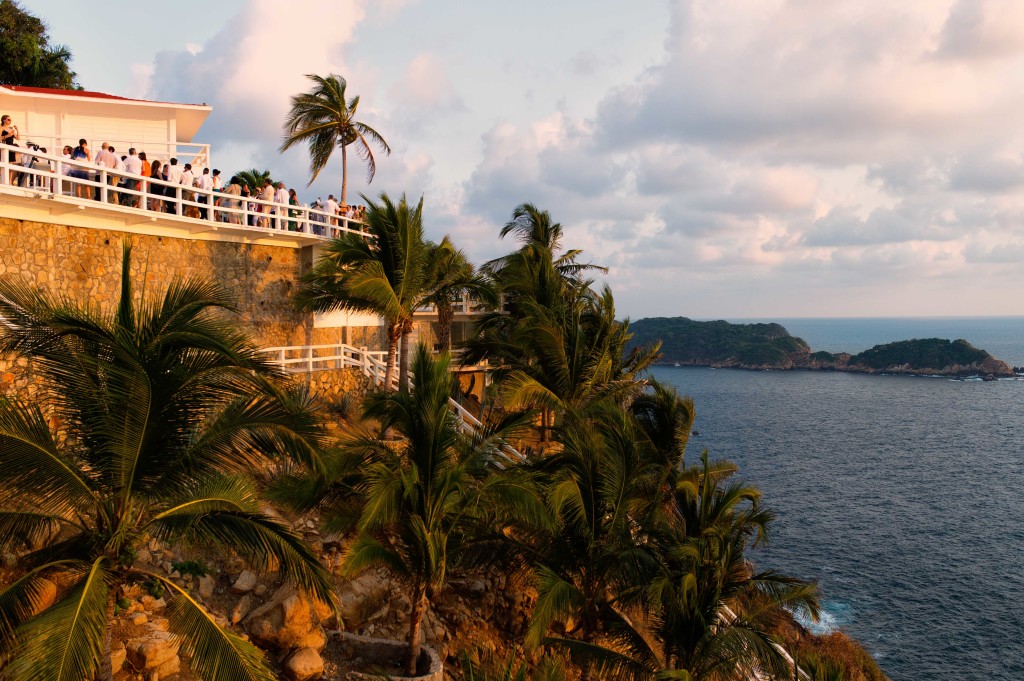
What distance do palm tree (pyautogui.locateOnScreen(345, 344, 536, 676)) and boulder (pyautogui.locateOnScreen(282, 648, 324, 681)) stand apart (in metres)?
1.46

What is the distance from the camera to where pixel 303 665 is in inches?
453

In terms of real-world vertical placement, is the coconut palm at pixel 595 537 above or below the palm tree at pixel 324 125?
below

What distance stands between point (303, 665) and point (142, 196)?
37.8 feet

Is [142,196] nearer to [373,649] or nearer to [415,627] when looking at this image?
[373,649]

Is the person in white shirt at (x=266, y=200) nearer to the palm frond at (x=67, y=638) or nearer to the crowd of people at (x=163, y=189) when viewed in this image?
the crowd of people at (x=163, y=189)

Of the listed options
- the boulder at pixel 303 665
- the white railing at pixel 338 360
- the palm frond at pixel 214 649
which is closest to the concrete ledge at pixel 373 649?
the boulder at pixel 303 665

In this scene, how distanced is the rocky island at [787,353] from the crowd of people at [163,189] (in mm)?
117863

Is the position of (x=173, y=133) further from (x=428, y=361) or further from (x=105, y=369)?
(x=105, y=369)

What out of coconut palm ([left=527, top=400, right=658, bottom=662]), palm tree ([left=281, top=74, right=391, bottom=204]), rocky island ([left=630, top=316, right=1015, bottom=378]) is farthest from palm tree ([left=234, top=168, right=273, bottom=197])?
rocky island ([left=630, top=316, right=1015, bottom=378])

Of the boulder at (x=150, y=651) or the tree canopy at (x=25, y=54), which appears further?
the tree canopy at (x=25, y=54)

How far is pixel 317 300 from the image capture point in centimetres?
2003

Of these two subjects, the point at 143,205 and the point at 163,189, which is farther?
the point at 163,189

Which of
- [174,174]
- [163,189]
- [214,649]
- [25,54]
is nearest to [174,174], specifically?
[174,174]

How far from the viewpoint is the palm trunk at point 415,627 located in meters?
12.0
